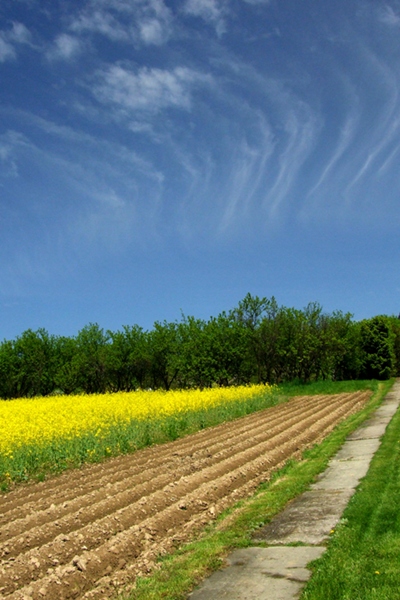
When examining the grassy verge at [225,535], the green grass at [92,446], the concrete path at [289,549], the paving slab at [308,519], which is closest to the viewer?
the concrete path at [289,549]

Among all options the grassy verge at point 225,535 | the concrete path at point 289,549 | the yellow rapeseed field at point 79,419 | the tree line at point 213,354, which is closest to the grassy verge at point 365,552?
the concrete path at point 289,549

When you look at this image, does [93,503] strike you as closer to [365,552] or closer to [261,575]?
[261,575]

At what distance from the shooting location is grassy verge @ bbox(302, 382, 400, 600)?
5646 millimetres

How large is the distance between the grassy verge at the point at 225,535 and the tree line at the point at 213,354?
35.1 metres

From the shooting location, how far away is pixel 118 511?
9.06m

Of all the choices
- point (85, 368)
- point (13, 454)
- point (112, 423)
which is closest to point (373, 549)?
point (13, 454)

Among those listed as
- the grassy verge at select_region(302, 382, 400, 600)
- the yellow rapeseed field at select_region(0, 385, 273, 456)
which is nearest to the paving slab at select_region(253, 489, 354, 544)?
the grassy verge at select_region(302, 382, 400, 600)

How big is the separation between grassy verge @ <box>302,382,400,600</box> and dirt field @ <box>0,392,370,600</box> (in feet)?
7.41

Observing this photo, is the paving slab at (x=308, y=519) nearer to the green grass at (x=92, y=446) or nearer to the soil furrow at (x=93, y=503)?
the soil furrow at (x=93, y=503)

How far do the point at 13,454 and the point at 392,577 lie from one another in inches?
472

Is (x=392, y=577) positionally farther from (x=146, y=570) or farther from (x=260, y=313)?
(x=260, y=313)

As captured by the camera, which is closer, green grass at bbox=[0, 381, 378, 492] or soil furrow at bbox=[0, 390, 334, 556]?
soil furrow at bbox=[0, 390, 334, 556]

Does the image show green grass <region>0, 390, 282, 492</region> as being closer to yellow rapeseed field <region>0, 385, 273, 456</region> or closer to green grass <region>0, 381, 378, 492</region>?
green grass <region>0, 381, 378, 492</region>

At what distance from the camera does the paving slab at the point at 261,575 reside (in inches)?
231
